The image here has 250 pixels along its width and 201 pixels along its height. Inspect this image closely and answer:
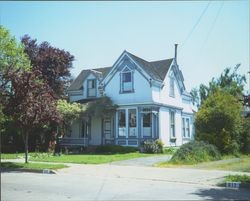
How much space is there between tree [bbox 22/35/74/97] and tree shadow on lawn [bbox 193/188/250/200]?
25152 mm

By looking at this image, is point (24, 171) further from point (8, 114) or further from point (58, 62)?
point (58, 62)

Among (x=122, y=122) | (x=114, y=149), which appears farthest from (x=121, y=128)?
(x=114, y=149)

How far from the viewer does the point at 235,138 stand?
27.7 m

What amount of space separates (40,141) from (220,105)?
641 inches

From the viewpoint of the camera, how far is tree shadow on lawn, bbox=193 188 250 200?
454 inches

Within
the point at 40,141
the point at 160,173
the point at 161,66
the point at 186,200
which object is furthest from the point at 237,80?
the point at 186,200

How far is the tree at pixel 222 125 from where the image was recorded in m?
27.0

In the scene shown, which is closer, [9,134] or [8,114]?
[8,114]

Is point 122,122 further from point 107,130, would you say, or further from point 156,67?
point 156,67

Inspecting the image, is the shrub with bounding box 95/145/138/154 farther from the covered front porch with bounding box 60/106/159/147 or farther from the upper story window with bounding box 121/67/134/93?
the upper story window with bounding box 121/67/134/93

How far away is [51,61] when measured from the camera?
3556 centimetres

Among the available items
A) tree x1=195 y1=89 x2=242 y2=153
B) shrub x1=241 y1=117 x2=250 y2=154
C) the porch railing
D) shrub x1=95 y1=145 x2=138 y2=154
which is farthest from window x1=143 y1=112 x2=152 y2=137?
shrub x1=241 y1=117 x2=250 y2=154

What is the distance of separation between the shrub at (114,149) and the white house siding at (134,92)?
13.8ft

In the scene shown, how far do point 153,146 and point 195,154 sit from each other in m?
7.96
